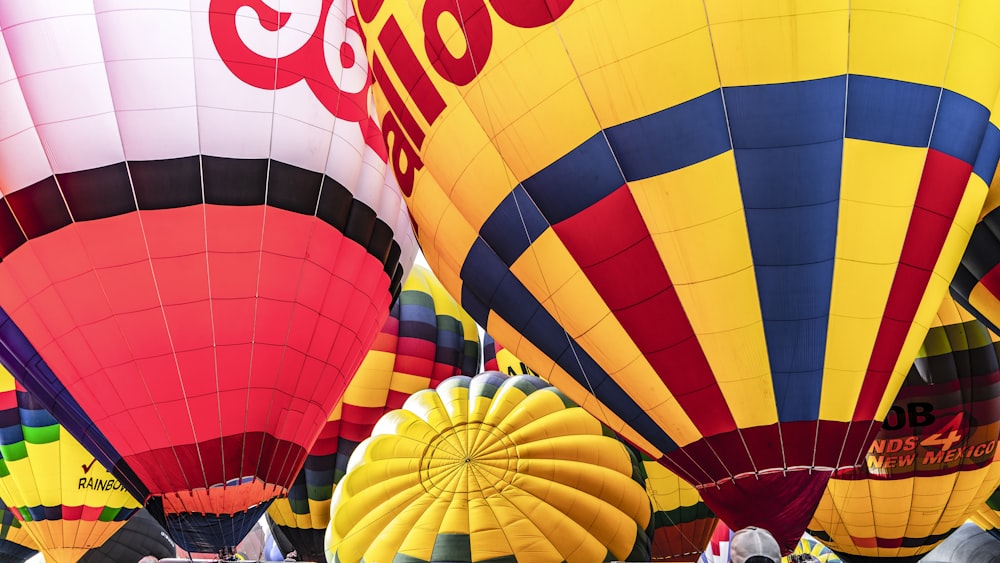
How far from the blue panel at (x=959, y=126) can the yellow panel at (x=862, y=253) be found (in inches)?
4.7

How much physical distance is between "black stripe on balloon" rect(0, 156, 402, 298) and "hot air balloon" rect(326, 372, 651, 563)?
1.95m

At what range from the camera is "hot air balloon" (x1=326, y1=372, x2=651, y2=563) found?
556cm

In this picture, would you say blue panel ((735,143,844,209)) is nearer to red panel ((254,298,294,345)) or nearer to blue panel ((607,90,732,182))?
blue panel ((607,90,732,182))

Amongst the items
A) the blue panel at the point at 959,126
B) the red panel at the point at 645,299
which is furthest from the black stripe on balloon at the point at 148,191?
the blue panel at the point at 959,126

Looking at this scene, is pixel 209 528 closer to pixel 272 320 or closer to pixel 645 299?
pixel 272 320

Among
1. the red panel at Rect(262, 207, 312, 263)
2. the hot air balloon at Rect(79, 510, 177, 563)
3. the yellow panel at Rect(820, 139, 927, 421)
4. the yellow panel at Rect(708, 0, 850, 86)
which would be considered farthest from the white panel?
the hot air balloon at Rect(79, 510, 177, 563)

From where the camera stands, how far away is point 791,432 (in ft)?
11.6

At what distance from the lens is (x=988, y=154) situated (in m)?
3.63

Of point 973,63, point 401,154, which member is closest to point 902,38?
point 973,63

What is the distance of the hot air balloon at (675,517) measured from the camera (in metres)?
7.61

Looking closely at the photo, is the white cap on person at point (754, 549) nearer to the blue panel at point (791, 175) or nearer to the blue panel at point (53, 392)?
the blue panel at point (791, 175)

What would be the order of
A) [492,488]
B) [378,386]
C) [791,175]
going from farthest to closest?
1. [378,386]
2. [492,488]
3. [791,175]

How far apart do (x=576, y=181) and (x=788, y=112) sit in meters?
0.88

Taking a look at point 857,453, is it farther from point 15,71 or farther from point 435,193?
point 15,71
